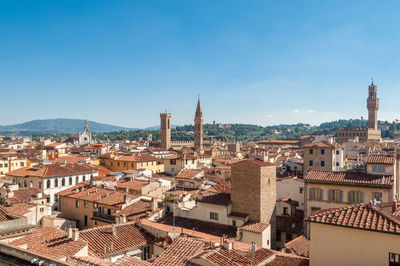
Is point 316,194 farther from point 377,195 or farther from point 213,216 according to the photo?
point 213,216

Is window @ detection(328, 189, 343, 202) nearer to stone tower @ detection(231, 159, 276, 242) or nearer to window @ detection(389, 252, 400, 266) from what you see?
stone tower @ detection(231, 159, 276, 242)

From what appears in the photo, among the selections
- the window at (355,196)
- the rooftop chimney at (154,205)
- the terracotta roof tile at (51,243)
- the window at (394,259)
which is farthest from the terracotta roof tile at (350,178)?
the terracotta roof tile at (51,243)

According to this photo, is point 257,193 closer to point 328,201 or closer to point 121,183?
point 328,201

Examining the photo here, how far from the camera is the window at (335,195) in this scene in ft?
92.3

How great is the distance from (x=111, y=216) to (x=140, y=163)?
3347cm

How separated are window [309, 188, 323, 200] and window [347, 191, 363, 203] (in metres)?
2.27

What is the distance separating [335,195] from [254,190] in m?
7.00

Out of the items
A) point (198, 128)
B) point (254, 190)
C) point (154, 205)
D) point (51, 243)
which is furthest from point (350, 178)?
point (198, 128)

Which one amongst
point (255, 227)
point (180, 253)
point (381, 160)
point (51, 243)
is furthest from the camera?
point (381, 160)

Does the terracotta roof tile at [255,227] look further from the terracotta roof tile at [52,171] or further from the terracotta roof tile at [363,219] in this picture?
the terracotta roof tile at [52,171]

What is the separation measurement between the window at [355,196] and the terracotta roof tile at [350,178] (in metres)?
0.84

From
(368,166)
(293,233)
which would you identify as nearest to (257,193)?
(293,233)

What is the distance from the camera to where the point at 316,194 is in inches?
1153

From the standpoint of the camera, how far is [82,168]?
49.5 m
